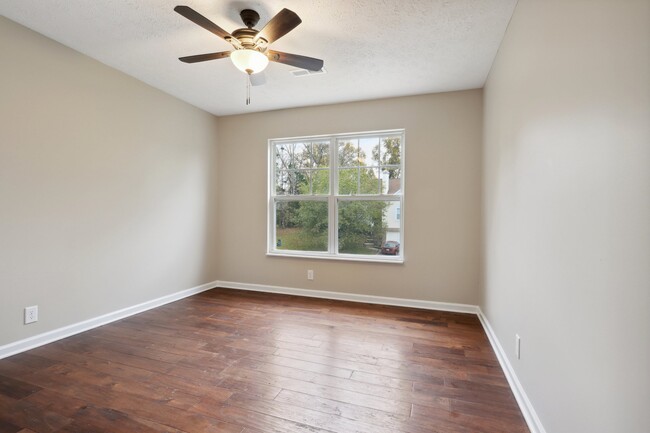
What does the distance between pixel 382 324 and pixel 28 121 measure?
3.55 metres

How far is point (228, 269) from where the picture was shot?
4.66 meters

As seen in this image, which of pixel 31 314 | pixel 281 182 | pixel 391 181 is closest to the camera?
pixel 31 314

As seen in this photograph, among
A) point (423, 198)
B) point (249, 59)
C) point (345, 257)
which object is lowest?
point (345, 257)

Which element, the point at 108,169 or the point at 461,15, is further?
the point at 108,169

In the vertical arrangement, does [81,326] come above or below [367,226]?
below

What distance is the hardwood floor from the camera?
1.70 m

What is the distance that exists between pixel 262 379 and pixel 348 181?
2652 mm

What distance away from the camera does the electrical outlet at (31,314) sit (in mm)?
2518

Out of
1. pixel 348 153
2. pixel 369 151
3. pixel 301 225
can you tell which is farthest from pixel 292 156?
pixel 369 151

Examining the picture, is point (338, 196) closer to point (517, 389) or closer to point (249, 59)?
point (249, 59)

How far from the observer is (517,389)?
75.5 inches

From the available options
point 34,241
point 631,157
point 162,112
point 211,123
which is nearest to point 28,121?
point 34,241

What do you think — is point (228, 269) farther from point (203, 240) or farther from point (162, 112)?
point (162, 112)

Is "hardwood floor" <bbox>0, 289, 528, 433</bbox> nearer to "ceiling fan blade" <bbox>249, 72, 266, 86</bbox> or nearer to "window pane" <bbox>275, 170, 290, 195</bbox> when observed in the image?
"window pane" <bbox>275, 170, 290, 195</bbox>
